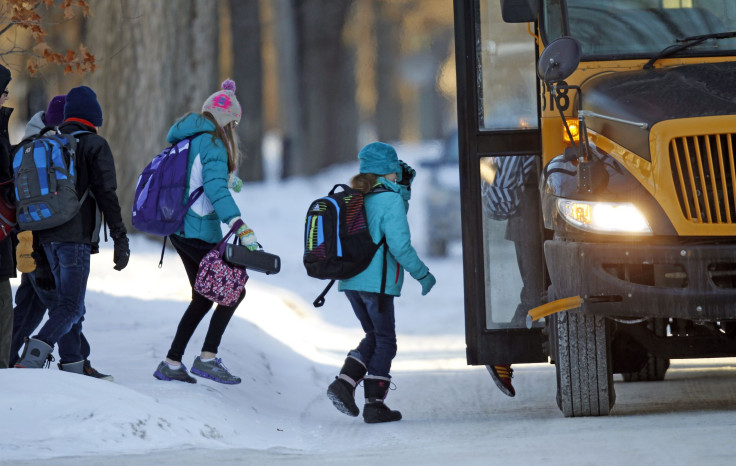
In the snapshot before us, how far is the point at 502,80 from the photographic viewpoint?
7988mm

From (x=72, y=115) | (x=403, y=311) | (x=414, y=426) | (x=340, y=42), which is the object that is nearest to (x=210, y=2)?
(x=403, y=311)

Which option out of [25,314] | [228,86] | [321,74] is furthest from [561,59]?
[321,74]

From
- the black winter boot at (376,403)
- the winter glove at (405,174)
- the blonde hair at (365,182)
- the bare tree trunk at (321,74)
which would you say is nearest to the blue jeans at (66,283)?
the blonde hair at (365,182)

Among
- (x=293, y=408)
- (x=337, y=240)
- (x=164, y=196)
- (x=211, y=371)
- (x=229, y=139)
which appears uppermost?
(x=229, y=139)

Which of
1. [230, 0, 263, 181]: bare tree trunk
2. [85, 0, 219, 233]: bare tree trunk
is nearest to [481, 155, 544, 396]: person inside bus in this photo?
[85, 0, 219, 233]: bare tree trunk

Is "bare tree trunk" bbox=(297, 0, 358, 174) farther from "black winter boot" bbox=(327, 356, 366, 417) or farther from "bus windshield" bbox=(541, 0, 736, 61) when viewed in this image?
"bus windshield" bbox=(541, 0, 736, 61)

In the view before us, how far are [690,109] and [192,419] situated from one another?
9.73ft

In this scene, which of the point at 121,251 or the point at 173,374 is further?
the point at 173,374

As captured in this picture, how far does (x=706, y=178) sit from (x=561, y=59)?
1030 millimetres

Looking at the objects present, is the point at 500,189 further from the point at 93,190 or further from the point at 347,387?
the point at 93,190

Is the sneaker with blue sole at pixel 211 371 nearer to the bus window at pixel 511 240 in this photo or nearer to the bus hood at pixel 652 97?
the bus window at pixel 511 240

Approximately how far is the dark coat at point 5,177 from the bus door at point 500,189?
2649 mm

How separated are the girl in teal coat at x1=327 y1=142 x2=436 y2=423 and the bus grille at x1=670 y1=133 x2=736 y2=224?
1.85 metres

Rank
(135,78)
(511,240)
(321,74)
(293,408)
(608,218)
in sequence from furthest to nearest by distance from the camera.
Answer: (321,74) → (135,78) → (293,408) → (511,240) → (608,218)
